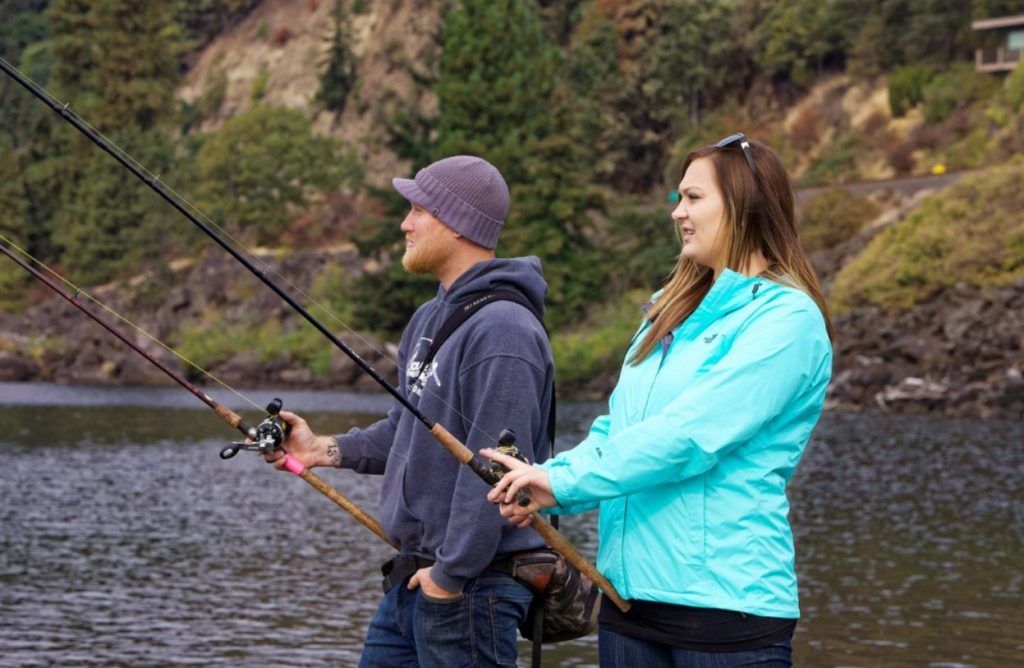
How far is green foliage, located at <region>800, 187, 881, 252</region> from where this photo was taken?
2218 inches

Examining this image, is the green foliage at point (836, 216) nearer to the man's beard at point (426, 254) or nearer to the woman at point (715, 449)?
the man's beard at point (426, 254)

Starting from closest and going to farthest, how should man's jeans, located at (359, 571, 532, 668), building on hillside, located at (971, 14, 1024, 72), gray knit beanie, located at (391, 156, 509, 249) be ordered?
man's jeans, located at (359, 571, 532, 668)
gray knit beanie, located at (391, 156, 509, 249)
building on hillside, located at (971, 14, 1024, 72)

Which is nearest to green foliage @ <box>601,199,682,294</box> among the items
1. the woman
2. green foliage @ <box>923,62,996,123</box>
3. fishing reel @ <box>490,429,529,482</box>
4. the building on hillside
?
green foliage @ <box>923,62,996,123</box>

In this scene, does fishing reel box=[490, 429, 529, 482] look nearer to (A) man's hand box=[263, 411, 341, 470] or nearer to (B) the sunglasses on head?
(B) the sunglasses on head

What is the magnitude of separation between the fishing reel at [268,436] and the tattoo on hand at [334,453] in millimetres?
196

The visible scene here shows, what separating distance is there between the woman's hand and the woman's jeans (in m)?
0.35

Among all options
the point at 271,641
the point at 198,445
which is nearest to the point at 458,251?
the point at 271,641

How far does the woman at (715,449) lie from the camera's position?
3.92m

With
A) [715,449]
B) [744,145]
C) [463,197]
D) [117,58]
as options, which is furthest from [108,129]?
[715,449]

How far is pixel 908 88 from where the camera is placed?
225 ft

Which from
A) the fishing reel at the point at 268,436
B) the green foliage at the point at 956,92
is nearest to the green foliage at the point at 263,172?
the green foliage at the point at 956,92

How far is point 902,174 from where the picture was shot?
6284cm

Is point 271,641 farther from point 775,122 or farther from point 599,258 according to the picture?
point 775,122

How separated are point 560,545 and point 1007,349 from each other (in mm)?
43343
